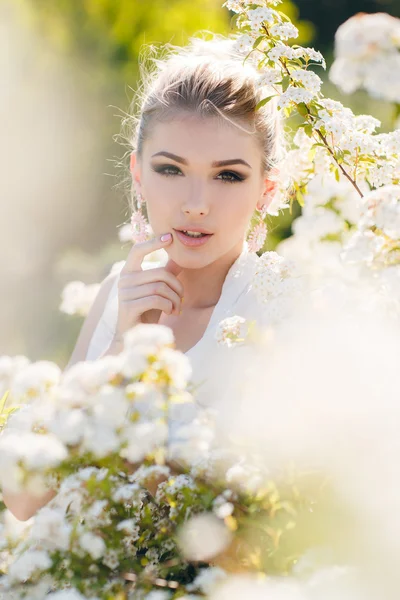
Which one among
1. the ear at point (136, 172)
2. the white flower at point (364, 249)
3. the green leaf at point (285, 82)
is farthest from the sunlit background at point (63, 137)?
the white flower at point (364, 249)

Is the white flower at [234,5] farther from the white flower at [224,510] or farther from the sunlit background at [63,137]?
the sunlit background at [63,137]

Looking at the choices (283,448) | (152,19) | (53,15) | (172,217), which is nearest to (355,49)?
(283,448)

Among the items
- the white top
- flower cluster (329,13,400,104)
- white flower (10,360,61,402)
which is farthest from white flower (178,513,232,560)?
flower cluster (329,13,400,104)

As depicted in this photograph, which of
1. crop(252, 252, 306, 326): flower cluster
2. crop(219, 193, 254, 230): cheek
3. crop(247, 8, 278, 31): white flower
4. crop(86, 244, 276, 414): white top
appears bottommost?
crop(252, 252, 306, 326): flower cluster

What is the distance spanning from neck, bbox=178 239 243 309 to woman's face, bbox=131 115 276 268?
0.16 meters

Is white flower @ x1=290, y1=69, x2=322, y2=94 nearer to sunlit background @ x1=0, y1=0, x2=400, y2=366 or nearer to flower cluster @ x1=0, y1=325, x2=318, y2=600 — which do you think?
flower cluster @ x1=0, y1=325, x2=318, y2=600

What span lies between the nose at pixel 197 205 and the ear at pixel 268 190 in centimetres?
32

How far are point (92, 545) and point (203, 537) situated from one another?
0.20 meters

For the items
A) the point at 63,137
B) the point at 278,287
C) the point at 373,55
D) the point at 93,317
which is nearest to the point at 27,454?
the point at 278,287

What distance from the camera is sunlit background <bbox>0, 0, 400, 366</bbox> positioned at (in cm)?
589

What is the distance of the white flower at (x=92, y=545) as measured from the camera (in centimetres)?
114

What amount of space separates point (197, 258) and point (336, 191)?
46 centimetres

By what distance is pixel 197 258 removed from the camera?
6.98ft

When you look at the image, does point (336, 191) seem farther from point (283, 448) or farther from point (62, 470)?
point (62, 470)
